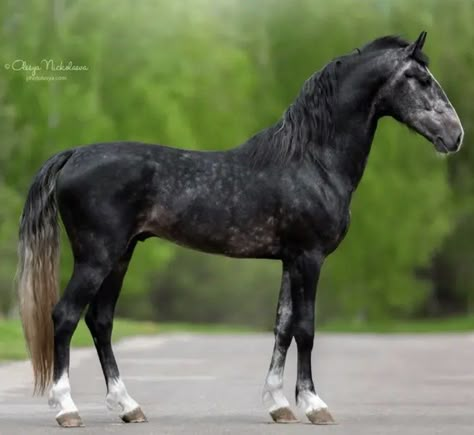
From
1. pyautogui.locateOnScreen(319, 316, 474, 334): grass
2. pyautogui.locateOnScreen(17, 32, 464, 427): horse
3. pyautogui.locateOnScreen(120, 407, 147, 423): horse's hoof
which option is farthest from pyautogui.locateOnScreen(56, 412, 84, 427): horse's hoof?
pyautogui.locateOnScreen(319, 316, 474, 334): grass

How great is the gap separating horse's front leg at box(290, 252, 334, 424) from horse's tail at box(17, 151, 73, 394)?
1796 mm

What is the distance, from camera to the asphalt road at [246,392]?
10180mm

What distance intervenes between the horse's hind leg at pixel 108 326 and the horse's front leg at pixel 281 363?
3.47 feet

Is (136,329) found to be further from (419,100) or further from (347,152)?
(419,100)

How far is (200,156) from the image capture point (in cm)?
1080

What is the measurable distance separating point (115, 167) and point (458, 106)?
39.5m

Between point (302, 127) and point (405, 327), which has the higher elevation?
point (302, 127)

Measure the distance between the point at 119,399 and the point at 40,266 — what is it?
1149mm

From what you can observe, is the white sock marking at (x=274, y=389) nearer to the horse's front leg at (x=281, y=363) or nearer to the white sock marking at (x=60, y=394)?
the horse's front leg at (x=281, y=363)

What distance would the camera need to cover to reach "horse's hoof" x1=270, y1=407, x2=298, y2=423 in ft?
34.8

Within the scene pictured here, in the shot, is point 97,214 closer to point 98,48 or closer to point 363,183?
point 98,48

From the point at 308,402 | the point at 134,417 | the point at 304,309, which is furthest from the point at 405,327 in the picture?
the point at 134,417

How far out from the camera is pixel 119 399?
10.6 m

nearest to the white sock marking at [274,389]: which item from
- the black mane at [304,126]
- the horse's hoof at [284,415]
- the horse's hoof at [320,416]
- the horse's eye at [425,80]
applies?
the horse's hoof at [284,415]
